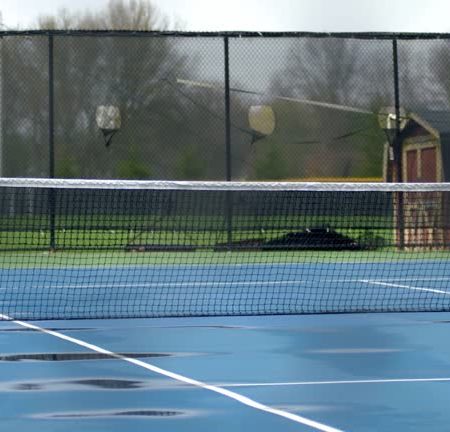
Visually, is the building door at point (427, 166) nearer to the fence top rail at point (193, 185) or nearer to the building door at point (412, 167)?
the building door at point (412, 167)

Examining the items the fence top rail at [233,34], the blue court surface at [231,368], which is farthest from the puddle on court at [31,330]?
the fence top rail at [233,34]

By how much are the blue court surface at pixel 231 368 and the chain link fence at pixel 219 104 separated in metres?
4.44

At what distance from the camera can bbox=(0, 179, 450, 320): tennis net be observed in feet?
→ 27.9

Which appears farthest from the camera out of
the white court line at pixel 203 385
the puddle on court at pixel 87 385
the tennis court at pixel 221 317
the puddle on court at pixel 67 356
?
the puddle on court at pixel 67 356

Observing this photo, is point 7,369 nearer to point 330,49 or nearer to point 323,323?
point 323,323

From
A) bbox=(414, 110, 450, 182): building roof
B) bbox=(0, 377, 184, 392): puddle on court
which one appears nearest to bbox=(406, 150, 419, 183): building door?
bbox=(414, 110, 450, 182): building roof

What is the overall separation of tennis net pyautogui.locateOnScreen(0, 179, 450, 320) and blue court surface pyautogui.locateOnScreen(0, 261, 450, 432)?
11 cm

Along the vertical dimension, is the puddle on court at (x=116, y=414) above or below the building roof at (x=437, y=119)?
below

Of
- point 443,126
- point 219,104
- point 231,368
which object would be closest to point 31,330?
point 231,368

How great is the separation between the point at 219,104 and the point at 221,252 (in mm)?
1574

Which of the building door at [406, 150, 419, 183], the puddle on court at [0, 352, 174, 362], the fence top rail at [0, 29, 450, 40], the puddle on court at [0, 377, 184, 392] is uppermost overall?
the fence top rail at [0, 29, 450, 40]

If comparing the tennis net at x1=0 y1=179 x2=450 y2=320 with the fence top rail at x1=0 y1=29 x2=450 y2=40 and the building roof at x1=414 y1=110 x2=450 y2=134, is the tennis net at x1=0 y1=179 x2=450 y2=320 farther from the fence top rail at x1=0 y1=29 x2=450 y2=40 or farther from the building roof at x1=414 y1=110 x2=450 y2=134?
the fence top rail at x1=0 y1=29 x2=450 y2=40

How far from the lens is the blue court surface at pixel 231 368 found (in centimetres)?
418

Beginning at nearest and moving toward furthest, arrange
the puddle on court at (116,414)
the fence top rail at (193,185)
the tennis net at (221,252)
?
1. the puddle on court at (116,414)
2. the fence top rail at (193,185)
3. the tennis net at (221,252)
